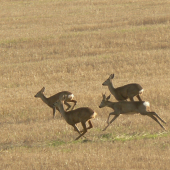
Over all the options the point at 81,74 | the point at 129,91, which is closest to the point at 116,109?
the point at 129,91

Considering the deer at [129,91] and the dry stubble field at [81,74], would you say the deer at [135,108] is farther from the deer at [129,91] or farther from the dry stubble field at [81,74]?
the deer at [129,91]

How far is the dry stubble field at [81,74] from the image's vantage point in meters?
9.71

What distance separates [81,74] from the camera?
2103cm

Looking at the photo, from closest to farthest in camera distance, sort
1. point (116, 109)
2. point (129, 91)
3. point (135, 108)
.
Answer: point (135, 108) < point (116, 109) < point (129, 91)

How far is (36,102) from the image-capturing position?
16.2 metres

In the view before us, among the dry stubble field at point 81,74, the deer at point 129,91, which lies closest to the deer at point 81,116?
the dry stubble field at point 81,74

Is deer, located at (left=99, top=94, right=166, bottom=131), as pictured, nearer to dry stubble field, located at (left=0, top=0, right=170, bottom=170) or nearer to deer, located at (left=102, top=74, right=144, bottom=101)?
dry stubble field, located at (left=0, top=0, right=170, bottom=170)

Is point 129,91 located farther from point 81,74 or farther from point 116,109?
point 81,74

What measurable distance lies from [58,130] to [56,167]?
3.44m

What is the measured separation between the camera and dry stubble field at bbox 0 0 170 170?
9.71 m

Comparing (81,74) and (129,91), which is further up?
(129,91)

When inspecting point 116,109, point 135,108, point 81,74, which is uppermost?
point 135,108

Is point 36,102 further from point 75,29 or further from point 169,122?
point 75,29

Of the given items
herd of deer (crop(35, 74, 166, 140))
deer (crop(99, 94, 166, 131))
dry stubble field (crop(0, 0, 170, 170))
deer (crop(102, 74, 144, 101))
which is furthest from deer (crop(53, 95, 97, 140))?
deer (crop(102, 74, 144, 101))
